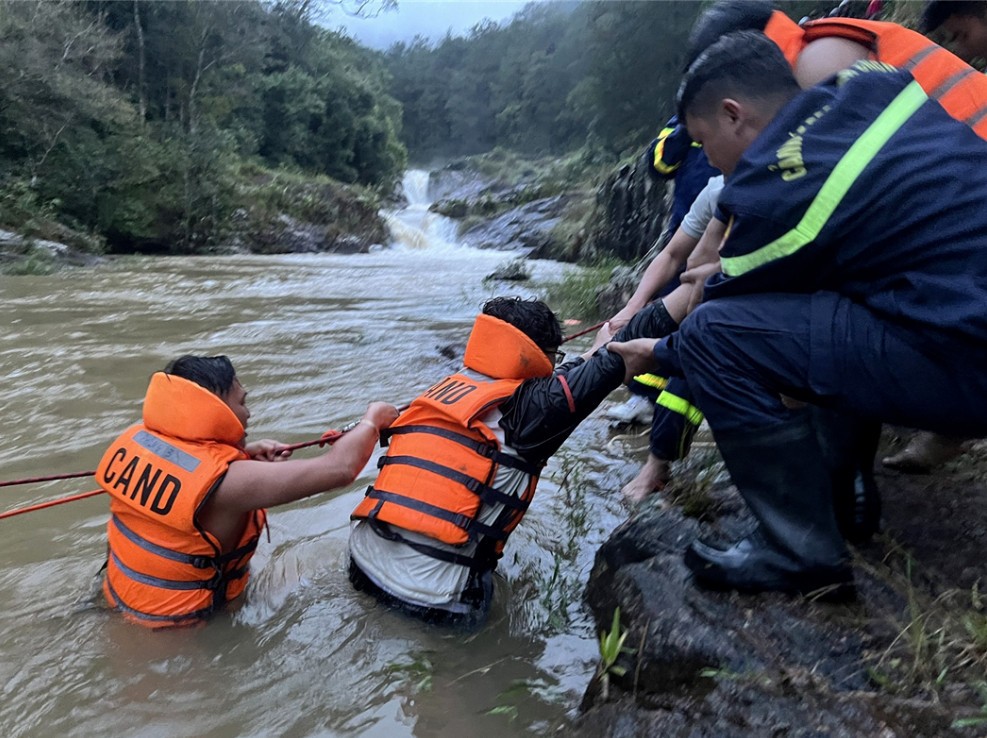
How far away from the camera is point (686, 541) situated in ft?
7.43

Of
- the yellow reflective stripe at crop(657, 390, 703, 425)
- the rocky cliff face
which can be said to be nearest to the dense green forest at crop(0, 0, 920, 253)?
the rocky cliff face

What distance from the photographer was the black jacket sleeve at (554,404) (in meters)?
2.51

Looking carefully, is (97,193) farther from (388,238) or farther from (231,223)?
(388,238)

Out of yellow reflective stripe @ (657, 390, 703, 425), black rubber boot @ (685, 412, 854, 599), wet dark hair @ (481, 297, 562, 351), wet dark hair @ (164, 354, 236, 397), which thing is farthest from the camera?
yellow reflective stripe @ (657, 390, 703, 425)

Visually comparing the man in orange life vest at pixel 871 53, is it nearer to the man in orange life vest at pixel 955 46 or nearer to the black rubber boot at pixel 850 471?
A: the man in orange life vest at pixel 955 46

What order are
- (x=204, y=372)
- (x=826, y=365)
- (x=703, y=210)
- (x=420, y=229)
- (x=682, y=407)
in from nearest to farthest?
(x=826, y=365), (x=204, y=372), (x=682, y=407), (x=703, y=210), (x=420, y=229)

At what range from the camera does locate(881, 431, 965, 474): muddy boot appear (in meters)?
2.52

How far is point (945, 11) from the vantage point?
2.40 m

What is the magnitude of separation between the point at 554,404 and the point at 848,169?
1222 millimetres

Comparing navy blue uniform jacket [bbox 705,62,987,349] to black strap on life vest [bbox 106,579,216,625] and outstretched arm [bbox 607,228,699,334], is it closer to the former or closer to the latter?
outstretched arm [bbox 607,228,699,334]

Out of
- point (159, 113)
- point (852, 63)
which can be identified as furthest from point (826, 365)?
point (159, 113)

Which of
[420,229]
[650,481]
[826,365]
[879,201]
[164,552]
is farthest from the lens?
[420,229]

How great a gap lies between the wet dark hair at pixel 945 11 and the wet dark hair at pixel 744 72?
2.98ft

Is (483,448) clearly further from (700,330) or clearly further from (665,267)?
(665,267)
